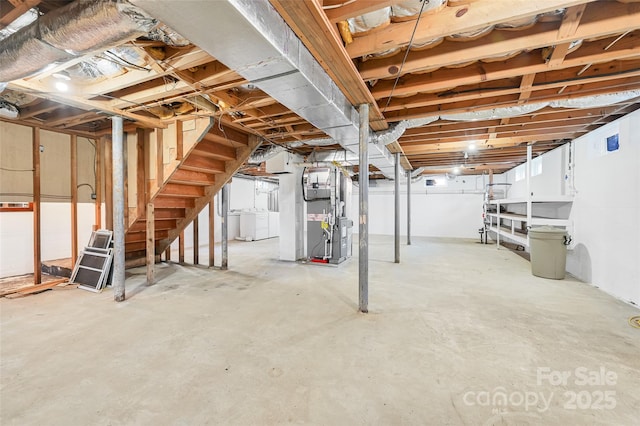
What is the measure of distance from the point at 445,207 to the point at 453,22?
8071 mm

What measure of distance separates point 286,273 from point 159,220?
85.5 inches

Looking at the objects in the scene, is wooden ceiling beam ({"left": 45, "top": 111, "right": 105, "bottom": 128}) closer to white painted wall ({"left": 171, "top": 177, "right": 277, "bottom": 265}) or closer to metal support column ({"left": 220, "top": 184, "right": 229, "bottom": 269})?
metal support column ({"left": 220, "top": 184, "right": 229, "bottom": 269})

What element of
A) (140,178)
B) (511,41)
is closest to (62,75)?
(140,178)

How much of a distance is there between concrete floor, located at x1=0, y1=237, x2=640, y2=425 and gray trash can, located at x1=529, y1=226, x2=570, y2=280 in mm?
440

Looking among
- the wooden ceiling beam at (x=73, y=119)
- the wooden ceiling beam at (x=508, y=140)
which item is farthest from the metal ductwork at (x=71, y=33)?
the wooden ceiling beam at (x=508, y=140)

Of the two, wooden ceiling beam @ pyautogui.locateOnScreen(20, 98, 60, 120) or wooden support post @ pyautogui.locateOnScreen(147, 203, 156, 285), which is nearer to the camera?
wooden ceiling beam @ pyautogui.locateOnScreen(20, 98, 60, 120)

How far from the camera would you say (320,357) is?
1.85 m

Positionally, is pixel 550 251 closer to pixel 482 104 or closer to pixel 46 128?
pixel 482 104

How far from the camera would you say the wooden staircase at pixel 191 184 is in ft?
11.6

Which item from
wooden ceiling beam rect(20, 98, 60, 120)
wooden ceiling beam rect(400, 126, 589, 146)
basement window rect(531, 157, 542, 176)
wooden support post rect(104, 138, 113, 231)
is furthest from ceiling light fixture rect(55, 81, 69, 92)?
basement window rect(531, 157, 542, 176)

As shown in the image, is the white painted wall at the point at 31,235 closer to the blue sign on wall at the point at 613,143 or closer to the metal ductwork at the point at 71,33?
the metal ductwork at the point at 71,33

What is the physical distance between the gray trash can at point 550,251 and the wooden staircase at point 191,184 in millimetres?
4428

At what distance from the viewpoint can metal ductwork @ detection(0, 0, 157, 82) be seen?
125 centimetres

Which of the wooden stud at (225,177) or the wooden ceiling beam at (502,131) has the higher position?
the wooden ceiling beam at (502,131)
